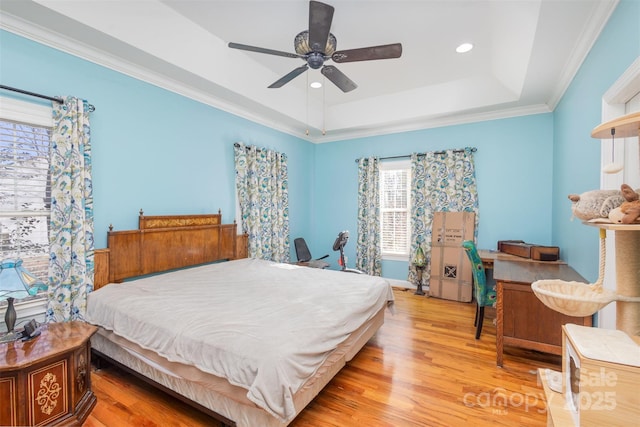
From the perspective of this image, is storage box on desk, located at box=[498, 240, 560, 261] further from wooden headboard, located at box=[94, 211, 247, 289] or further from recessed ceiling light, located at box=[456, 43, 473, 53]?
wooden headboard, located at box=[94, 211, 247, 289]

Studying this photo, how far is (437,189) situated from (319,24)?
330 cm

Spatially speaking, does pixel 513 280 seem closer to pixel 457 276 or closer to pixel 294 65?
pixel 457 276

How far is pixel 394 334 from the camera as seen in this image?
10.4ft

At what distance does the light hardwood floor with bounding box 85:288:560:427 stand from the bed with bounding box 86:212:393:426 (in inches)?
7.1

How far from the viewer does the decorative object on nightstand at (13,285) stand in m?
1.62

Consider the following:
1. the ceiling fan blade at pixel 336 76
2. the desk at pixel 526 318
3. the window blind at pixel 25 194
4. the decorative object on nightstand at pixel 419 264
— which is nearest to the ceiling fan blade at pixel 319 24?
the ceiling fan blade at pixel 336 76

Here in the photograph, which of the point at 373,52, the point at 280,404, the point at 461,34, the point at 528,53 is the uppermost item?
the point at 461,34

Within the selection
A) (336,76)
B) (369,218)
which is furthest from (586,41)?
(369,218)

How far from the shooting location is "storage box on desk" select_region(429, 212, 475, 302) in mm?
4277

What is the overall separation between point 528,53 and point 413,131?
2196 millimetres

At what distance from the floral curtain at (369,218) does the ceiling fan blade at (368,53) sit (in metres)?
2.81

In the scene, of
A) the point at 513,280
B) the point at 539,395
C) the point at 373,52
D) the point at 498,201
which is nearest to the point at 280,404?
the point at 539,395

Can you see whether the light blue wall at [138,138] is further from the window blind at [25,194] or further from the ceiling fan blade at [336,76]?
the ceiling fan blade at [336,76]

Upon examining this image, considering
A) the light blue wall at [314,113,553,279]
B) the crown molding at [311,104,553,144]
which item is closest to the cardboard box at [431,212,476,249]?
the light blue wall at [314,113,553,279]
